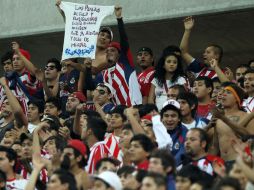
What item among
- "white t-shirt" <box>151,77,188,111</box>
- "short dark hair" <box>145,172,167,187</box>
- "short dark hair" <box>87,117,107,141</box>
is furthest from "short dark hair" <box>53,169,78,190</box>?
"white t-shirt" <box>151,77,188,111</box>

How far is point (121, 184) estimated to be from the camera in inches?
456

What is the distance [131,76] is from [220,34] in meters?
3.10

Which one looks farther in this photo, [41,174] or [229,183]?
[41,174]

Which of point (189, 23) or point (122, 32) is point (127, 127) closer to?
point (122, 32)

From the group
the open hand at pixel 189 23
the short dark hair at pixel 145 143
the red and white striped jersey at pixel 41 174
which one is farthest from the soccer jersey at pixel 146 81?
the short dark hair at pixel 145 143

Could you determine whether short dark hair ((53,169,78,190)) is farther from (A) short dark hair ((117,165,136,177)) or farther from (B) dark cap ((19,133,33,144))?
(B) dark cap ((19,133,33,144))

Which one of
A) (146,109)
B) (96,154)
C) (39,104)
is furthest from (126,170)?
(39,104)

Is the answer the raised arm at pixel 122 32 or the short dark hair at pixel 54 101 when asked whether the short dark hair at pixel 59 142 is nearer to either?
the short dark hair at pixel 54 101

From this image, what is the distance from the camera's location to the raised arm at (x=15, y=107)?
651 inches

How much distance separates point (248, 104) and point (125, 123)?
185 centimetres

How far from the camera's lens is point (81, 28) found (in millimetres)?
17406

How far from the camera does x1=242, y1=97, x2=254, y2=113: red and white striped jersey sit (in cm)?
1475

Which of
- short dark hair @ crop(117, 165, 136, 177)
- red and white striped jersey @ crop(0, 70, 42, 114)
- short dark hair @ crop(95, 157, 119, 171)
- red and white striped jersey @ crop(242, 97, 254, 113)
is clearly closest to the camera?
short dark hair @ crop(117, 165, 136, 177)

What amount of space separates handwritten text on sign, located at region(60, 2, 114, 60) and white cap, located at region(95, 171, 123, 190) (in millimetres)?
5570
